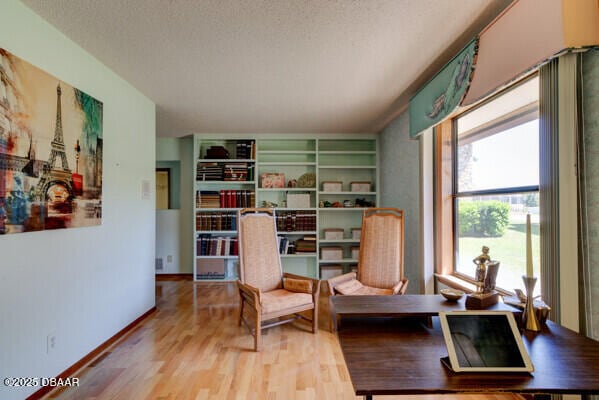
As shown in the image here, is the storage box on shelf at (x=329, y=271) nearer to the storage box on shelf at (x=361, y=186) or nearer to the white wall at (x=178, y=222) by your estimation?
the storage box on shelf at (x=361, y=186)

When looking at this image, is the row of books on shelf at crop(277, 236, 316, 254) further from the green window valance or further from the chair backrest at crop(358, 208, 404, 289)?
the green window valance

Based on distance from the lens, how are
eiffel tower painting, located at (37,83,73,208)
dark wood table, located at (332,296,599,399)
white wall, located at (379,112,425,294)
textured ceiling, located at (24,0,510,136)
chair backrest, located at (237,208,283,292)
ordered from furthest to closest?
white wall, located at (379,112,425,294)
chair backrest, located at (237,208,283,292)
eiffel tower painting, located at (37,83,73,208)
textured ceiling, located at (24,0,510,136)
dark wood table, located at (332,296,599,399)

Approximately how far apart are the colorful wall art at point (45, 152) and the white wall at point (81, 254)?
0.09 metres

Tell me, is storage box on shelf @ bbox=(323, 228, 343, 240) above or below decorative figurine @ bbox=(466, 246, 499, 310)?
below

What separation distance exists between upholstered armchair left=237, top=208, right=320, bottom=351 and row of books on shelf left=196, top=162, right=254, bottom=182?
1.67 m

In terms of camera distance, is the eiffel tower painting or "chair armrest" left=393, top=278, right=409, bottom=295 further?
"chair armrest" left=393, top=278, right=409, bottom=295

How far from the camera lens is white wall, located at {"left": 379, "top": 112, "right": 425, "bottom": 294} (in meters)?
3.22

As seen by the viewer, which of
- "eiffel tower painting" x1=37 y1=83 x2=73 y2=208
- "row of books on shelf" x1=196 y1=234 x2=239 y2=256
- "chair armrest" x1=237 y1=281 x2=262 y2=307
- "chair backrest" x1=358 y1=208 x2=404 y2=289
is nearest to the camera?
"eiffel tower painting" x1=37 y1=83 x2=73 y2=208

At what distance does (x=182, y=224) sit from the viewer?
199 inches

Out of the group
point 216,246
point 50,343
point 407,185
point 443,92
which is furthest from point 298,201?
point 50,343

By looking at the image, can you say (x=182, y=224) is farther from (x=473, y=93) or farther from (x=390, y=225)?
(x=473, y=93)

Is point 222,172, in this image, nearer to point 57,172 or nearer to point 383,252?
point 57,172

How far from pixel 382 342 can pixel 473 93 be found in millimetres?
1769

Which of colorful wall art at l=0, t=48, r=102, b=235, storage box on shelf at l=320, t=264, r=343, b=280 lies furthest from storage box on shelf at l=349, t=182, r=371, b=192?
colorful wall art at l=0, t=48, r=102, b=235
